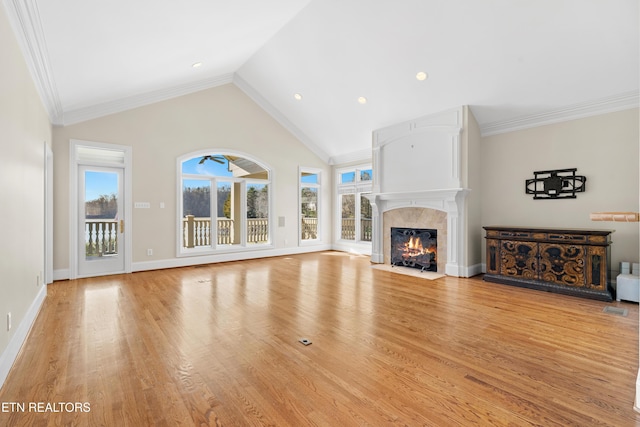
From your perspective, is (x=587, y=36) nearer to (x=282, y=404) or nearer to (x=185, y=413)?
(x=282, y=404)

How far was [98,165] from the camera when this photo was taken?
234 inches

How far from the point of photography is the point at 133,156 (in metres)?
6.25

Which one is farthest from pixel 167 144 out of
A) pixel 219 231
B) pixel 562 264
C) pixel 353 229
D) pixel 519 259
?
pixel 562 264

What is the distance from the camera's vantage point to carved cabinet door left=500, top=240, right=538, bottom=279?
495 centimetres

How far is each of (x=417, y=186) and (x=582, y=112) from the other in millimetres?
2745

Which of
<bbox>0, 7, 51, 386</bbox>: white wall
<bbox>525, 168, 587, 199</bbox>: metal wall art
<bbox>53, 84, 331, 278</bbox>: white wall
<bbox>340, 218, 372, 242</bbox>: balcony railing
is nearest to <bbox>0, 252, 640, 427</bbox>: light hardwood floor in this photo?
<bbox>0, 7, 51, 386</bbox>: white wall

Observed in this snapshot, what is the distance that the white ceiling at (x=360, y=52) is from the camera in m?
3.66

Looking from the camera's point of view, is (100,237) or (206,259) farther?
(206,259)

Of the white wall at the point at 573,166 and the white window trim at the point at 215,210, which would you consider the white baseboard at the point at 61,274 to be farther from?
the white wall at the point at 573,166

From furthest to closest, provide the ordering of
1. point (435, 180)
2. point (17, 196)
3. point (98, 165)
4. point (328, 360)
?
point (435, 180), point (98, 165), point (17, 196), point (328, 360)

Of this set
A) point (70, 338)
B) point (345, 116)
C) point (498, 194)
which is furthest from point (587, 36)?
point (70, 338)

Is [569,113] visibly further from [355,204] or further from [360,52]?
[355,204]

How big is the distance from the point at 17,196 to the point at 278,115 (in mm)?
6117

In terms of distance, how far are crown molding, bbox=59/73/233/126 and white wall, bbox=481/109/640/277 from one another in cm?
581
